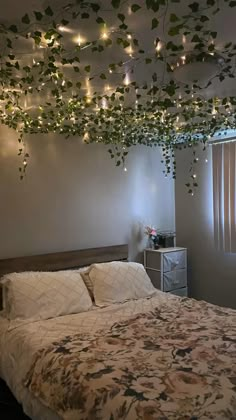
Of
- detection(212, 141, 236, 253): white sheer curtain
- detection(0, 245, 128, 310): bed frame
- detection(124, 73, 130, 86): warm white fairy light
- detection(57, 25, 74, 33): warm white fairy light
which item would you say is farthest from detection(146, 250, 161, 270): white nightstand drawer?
detection(57, 25, 74, 33): warm white fairy light

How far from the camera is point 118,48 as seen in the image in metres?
1.83

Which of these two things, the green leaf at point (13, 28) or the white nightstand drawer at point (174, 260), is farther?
the white nightstand drawer at point (174, 260)

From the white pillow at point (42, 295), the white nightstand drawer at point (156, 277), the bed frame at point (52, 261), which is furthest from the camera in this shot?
the white nightstand drawer at point (156, 277)

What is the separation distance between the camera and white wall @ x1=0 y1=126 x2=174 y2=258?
3178mm

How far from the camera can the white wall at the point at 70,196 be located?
10.4ft

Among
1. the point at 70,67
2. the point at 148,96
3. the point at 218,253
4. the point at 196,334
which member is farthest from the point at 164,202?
the point at 70,67

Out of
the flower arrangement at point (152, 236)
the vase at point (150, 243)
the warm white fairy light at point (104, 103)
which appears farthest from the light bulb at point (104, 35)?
the vase at point (150, 243)

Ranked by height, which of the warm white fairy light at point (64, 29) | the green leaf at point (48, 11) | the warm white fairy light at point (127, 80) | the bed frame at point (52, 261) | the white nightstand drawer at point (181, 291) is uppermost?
the warm white fairy light at point (64, 29)

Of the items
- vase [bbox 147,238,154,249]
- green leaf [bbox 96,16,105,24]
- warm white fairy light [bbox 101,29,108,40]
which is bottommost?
vase [bbox 147,238,154,249]

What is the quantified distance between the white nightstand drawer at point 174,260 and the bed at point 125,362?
94cm

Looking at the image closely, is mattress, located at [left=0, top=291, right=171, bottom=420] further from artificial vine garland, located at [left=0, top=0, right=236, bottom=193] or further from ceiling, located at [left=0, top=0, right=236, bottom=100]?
ceiling, located at [left=0, top=0, right=236, bottom=100]

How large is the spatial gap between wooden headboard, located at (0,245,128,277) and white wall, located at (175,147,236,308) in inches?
→ 37.3

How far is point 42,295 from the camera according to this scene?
2758 mm

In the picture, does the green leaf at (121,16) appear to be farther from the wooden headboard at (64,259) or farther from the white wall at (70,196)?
the wooden headboard at (64,259)
